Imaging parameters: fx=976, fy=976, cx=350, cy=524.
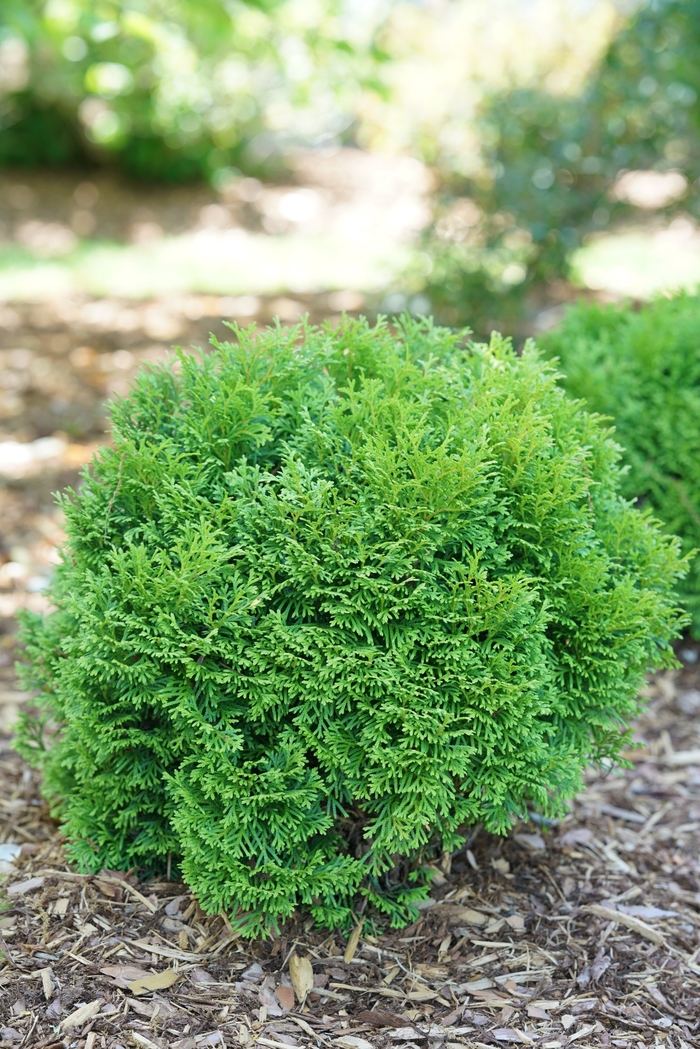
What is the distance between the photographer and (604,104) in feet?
22.1

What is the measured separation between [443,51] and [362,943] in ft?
28.5

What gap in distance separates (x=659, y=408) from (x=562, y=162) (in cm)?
349

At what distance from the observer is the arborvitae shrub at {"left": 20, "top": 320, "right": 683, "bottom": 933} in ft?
7.27

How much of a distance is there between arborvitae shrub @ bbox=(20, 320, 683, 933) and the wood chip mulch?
114 mm

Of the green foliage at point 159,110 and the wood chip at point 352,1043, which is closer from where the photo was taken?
the wood chip at point 352,1043

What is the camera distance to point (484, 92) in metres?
7.29

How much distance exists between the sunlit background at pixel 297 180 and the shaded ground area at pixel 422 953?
2.19 metres

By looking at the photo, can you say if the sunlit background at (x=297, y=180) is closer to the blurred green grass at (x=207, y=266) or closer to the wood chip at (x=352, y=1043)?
the blurred green grass at (x=207, y=266)

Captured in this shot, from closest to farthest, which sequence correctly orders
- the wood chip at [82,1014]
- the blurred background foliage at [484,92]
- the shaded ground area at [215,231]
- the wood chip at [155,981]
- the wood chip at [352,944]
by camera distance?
the wood chip at [82,1014] → the wood chip at [155,981] → the wood chip at [352,944] → the blurred background foliage at [484,92] → the shaded ground area at [215,231]

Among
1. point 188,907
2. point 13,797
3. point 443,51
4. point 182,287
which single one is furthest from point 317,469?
point 443,51

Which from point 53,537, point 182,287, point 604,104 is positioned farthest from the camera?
point 182,287

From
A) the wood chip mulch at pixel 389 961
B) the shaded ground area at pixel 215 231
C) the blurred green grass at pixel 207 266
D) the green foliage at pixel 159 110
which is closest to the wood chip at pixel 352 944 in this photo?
the wood chip mulch at pixel 389 961

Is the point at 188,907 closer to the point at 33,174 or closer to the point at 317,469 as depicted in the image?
the point at 317,469

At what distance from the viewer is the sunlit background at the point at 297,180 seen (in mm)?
6270
